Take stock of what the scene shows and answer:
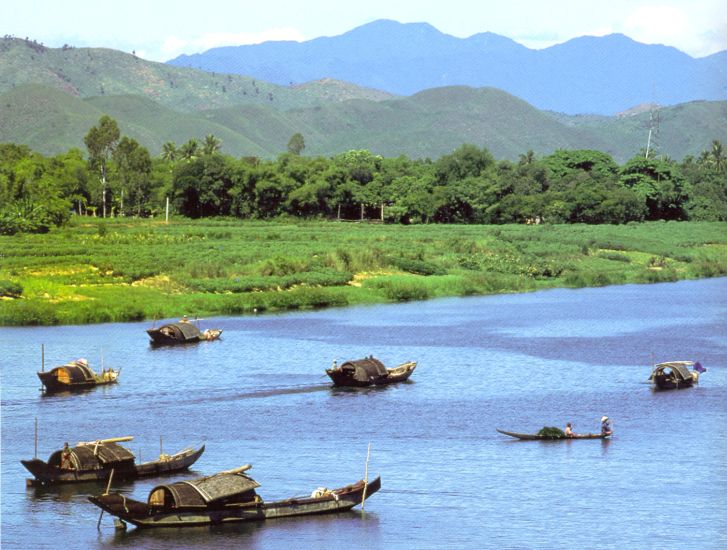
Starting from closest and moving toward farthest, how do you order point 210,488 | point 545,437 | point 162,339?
point 210,488
point 545,437
point 162,339

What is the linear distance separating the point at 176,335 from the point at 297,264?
2852cm

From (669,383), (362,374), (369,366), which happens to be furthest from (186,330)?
(669,383)

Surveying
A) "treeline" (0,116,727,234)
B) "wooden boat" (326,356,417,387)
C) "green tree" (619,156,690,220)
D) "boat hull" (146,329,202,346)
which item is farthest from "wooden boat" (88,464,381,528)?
"green tree" (619,156,690,220)

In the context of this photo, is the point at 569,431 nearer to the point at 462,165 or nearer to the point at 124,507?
the point at 124,507

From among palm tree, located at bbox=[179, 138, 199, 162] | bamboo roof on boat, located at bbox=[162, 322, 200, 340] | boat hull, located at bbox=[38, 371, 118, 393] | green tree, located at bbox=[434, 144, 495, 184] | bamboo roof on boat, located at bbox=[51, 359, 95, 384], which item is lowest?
boat hull, located at bbox=[38, 371, 118, 393]

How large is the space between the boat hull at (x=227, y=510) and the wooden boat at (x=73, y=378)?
20.0 m

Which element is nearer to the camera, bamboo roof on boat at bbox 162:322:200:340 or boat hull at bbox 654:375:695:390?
boat hull at bbox 654:375:695:390

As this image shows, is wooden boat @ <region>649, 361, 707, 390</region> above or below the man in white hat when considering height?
above

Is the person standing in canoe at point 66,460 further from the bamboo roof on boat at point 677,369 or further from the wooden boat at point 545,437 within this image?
the bamboo roof on boat at point 677,369

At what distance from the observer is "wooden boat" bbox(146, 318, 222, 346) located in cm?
6812

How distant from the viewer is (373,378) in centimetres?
5600

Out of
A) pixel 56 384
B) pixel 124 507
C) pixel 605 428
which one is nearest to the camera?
pixel 124 507

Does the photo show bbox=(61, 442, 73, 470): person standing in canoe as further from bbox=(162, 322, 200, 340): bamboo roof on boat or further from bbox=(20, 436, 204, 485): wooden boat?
bbox=(162, 322, 200, 340): bamboo roof on boat

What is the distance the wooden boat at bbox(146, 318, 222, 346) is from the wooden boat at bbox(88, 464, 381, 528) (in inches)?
1315
